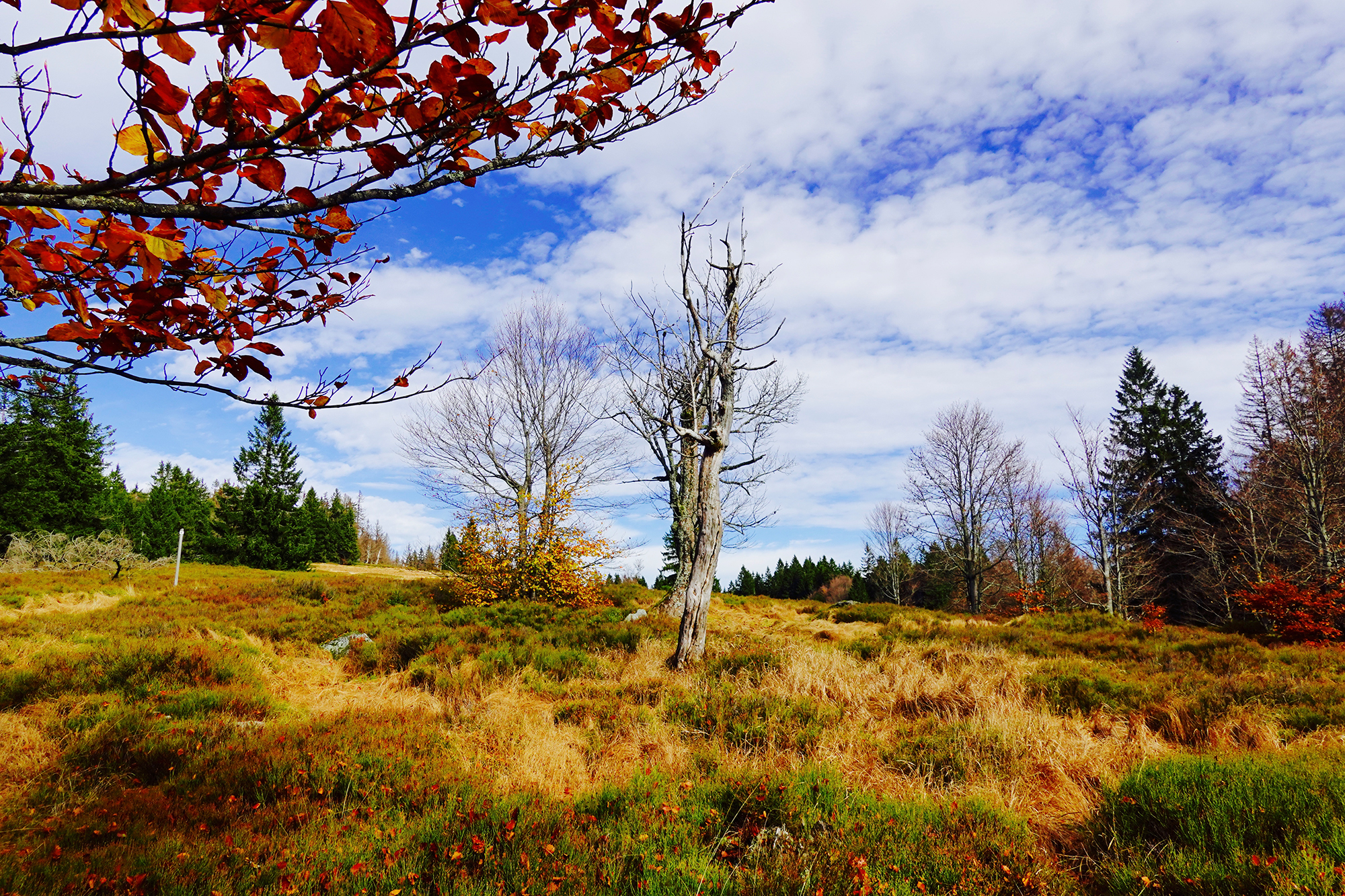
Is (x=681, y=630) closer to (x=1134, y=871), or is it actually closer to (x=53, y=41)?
(x=1134, y=871)

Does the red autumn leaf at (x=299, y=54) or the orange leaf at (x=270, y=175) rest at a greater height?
the red autumn leaf at (x=299, y=54)

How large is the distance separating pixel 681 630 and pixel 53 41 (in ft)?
26.1

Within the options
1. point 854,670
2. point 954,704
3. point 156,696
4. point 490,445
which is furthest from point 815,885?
point 490,445

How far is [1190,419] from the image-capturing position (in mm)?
28172

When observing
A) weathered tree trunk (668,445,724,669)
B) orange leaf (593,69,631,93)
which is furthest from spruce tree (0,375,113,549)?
orange leaf (593,69,631,93)

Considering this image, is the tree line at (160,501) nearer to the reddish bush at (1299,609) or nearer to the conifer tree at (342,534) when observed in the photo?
→ the conifer tree at (342,534)

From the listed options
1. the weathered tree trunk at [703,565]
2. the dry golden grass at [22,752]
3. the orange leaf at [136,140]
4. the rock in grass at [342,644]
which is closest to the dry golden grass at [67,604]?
the rock in grass at [342,644]

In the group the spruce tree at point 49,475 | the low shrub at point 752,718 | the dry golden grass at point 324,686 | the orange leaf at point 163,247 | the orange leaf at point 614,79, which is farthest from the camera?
the spruce tree at point 49,475

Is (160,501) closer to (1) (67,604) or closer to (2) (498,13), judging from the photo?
(1) (67,604)

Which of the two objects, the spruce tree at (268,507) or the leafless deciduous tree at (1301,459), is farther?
the spruce tree at (268,507)

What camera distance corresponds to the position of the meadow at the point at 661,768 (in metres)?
2.89

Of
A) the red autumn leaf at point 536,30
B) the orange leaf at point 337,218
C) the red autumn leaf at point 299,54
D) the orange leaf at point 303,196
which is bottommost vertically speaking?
the orange leaf at point 303,196

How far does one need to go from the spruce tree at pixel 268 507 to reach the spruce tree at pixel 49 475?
624cm

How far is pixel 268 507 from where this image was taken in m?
35.4
